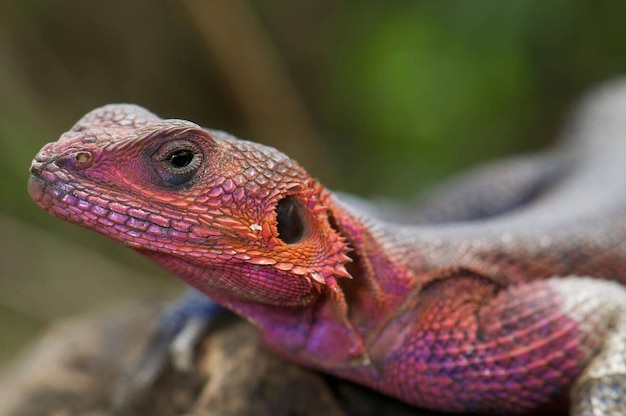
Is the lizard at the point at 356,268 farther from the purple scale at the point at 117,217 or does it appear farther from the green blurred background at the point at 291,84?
the green blurred background at the point at 291,84

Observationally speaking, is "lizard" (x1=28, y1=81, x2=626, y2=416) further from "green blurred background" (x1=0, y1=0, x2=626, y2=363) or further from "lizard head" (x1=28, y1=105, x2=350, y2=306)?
"green blurred background" (x1=0, y1=0, x2=626, y2=363)

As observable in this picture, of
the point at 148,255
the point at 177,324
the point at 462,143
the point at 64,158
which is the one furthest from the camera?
the point at 462,143

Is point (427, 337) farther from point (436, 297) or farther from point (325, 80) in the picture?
point (325, 80)

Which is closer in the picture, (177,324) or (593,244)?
(593,244)

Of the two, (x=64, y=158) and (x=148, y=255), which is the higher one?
(x=64, y=158)

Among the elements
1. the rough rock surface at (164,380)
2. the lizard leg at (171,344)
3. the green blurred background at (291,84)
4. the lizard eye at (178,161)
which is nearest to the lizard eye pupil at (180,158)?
the lizard eye at (178,161)

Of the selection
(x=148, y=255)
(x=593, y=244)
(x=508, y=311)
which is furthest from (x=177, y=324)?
(x=593, y=244)

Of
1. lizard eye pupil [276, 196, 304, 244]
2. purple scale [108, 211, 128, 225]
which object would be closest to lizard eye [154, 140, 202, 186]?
purple scale [108, 211, 128, 225]
